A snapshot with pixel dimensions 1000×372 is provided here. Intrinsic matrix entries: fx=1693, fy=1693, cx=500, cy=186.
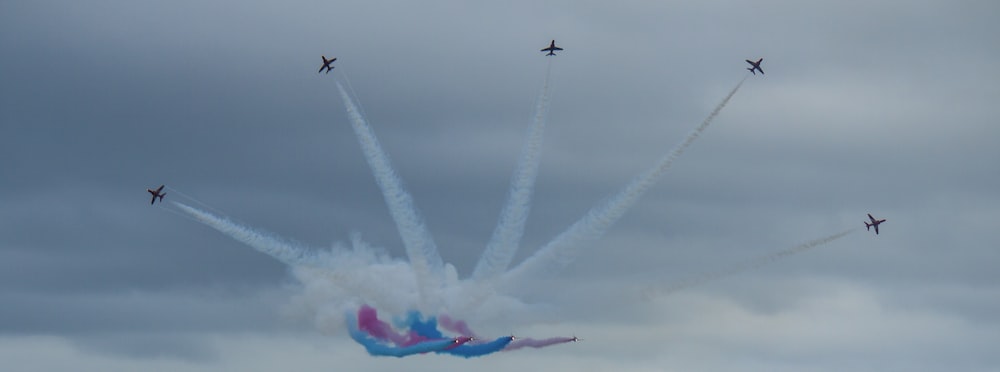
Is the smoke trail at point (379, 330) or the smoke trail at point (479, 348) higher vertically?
the smoke trail at point (379, 330)

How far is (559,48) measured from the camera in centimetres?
17838

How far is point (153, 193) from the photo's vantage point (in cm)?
18525

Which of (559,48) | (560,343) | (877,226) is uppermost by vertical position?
(559,48)

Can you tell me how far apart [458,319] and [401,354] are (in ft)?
23.5

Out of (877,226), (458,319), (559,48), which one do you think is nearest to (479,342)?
(458,319)

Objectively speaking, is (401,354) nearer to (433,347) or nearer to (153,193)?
(433,347)

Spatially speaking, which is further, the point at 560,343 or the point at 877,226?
the point at 877,226

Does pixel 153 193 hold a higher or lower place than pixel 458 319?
higher

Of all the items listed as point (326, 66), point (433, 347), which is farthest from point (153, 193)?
point (433, 347)

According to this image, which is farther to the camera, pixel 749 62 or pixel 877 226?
pixel 877 226

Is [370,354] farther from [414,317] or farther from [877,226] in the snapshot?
[877,226]

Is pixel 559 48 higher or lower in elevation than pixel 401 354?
higher

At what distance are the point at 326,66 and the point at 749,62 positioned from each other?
45.6 meters

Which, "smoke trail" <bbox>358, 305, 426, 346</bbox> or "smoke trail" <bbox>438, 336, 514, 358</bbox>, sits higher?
"smoke trail" <bbox>358, 305, 426, 346</bbox>
